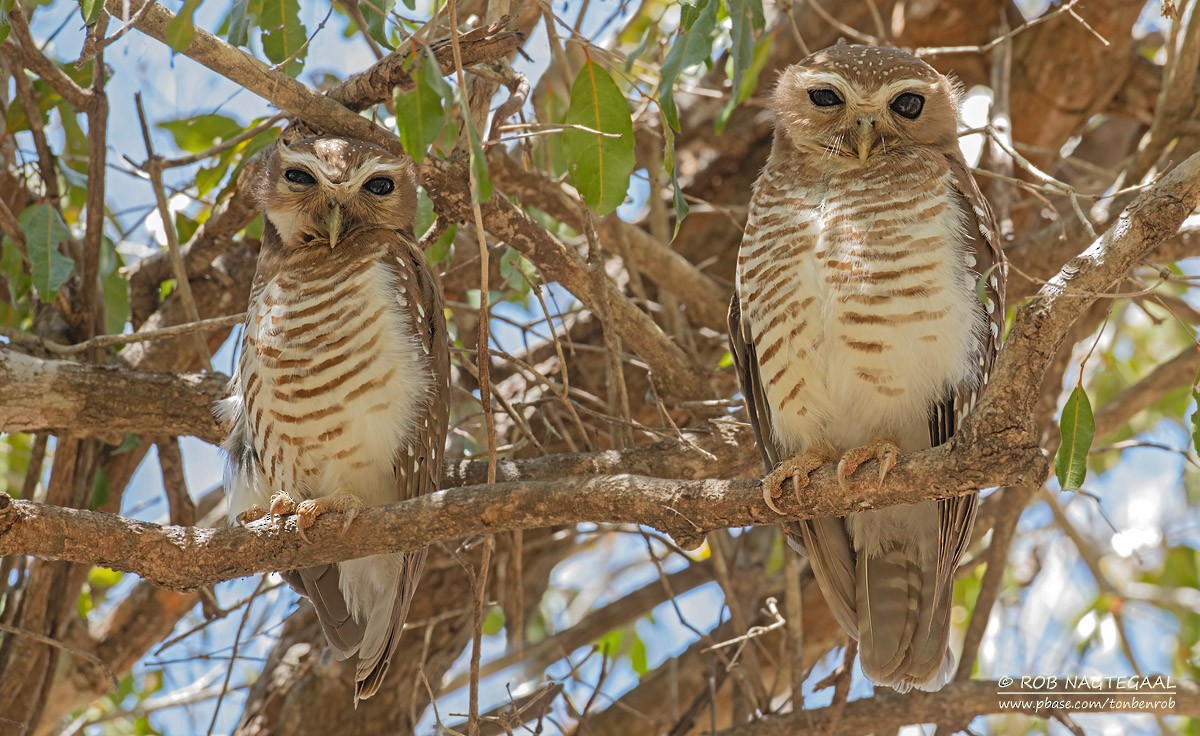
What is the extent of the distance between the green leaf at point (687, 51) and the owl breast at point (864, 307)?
1.72ft

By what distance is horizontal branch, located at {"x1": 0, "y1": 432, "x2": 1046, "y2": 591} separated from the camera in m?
2.65

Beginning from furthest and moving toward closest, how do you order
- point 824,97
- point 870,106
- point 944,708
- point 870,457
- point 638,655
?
point 638,655 < point 944,708 < point 824,97 < point 870,106 < point 870,457

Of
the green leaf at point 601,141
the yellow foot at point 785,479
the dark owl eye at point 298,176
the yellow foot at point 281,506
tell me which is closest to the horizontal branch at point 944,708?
the yellow foot at point 785,479

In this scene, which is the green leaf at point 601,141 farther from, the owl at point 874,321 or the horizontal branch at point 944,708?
the horizontal branch at point 944,708

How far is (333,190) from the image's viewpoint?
343 cm

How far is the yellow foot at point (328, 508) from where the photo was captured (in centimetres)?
A: 303

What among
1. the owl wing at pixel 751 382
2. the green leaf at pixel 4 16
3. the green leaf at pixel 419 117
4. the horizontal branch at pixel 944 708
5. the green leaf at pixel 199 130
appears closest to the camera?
the green leaf at pixel 419 117

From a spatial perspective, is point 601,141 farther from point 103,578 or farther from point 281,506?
point 103,578

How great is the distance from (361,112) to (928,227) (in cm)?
→ 175

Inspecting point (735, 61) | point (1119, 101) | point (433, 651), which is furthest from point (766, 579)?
point (1119, 101)

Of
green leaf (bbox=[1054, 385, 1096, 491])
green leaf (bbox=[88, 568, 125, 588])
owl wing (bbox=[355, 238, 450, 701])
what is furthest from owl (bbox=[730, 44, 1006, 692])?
green leaf (bbox=[88, 568, 125, 588])

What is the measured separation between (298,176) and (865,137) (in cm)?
165

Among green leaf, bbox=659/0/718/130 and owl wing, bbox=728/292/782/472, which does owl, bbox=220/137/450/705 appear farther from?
green leaf, bbox=659/0/718/130

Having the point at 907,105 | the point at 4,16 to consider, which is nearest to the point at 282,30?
the point at 4,16
